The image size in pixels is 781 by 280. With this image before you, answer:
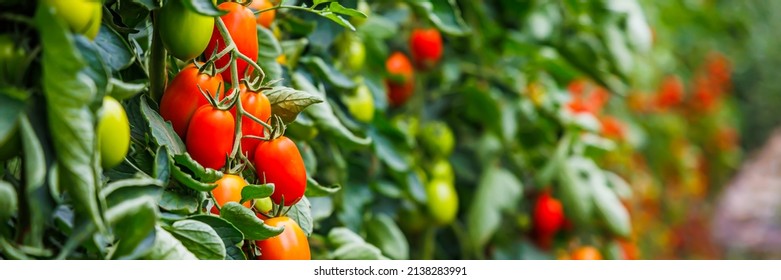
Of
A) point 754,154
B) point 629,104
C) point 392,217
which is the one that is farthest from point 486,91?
point 754,154

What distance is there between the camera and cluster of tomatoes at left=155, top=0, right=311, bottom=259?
0.59 metres

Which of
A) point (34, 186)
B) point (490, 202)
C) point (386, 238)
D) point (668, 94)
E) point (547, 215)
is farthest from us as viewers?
point (668, 94)

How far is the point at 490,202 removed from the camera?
54.6 inches

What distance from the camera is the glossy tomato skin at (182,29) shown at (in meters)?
0.58

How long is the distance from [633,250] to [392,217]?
0.85 metres

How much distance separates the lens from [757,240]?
3430 mm

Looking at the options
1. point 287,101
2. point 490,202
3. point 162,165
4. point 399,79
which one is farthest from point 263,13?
point 490,202

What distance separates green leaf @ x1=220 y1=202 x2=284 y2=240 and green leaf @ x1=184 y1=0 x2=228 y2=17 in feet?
0.44

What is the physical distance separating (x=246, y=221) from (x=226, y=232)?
0.02 meters

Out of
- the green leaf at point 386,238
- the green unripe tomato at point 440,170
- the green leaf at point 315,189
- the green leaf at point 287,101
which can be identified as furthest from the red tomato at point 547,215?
the green leaf at point 287,101

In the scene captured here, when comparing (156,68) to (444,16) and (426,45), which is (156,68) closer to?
(444,16)

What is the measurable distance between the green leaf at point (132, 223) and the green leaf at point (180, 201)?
73mm

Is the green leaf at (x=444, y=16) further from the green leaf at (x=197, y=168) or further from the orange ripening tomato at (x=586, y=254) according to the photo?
the orange ripening tomato at (x=586, y=254)

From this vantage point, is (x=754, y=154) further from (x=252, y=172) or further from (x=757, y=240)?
(x=252, y=172)
